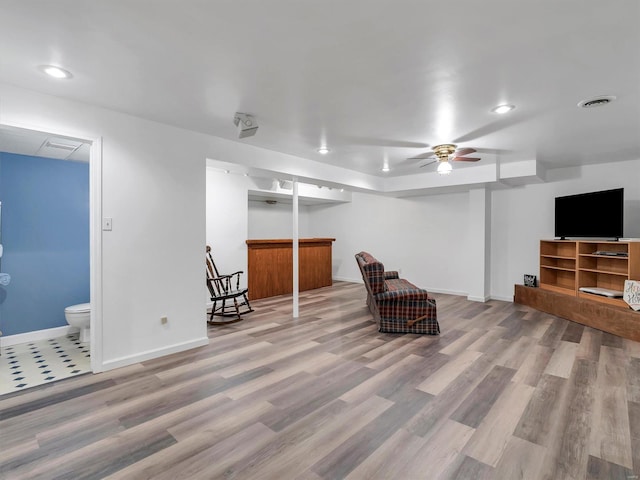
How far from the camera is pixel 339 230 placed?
8672mm

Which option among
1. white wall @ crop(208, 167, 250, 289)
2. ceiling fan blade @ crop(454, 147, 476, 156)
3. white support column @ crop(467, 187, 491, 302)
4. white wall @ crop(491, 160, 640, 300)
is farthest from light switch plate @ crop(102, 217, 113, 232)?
white wall @ crop(491, 160, 640, 300)

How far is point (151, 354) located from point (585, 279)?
5.96 meters

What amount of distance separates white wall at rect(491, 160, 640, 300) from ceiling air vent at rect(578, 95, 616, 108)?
121 inches

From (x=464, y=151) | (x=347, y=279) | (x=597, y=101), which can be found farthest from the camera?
(x=347, y=279)

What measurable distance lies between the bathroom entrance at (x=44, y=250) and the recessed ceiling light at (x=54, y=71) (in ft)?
4.20

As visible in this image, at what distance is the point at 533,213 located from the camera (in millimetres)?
5738

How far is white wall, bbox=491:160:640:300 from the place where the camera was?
4836mm

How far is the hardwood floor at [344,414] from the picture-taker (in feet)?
5.76

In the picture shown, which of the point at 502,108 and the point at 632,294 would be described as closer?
the point at 502,108

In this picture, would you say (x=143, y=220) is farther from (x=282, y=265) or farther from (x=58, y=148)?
(x=282, y=265)

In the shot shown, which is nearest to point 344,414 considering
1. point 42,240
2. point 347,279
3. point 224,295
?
point 224,295

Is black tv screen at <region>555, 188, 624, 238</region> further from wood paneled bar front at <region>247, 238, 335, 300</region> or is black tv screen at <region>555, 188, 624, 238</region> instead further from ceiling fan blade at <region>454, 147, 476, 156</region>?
wood paneled bar front at <region>247, 238, 335, 300</region>

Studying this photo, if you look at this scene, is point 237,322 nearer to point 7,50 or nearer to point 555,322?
point 7,50

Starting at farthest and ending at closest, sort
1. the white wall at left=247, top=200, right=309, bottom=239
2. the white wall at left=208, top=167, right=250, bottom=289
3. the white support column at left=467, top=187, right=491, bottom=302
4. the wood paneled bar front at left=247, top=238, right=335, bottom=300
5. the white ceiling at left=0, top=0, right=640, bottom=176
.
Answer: the white wall at left=247, top=200, right=309, bottom=239 → the wood paneled bar front at left=247, top=238, right=335, bottom=300 → the white support column at left=467, top=187, right=491, bottom=302 → the white wall at left=208, top=167, right=250, bottom=289 → the white ceiling at left=0, top=0, right=640, bottom=176
